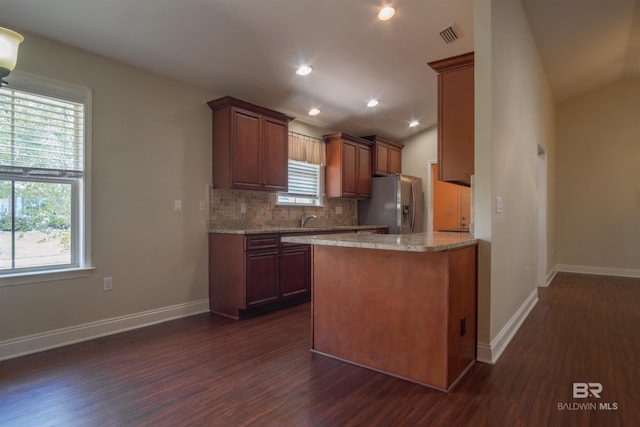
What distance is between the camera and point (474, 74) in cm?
270

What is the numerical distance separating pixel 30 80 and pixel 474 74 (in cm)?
333

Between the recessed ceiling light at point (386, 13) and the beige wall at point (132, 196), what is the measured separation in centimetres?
199

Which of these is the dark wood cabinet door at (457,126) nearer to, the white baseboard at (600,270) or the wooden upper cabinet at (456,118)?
the wooden upper cabinet at (456,118)

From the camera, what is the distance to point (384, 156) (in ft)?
20.5

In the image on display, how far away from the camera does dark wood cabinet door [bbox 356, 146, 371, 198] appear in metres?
5.74

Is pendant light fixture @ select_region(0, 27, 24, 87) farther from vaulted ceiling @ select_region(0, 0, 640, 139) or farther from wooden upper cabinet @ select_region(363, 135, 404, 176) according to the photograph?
wooden upper cabinet @ select_region(363, 135, 404, 176)

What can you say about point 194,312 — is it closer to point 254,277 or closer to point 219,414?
point 254,277

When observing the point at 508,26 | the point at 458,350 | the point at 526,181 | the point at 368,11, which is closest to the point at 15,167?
the point at 368,11

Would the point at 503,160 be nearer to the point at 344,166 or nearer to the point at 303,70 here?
the point at 303,70

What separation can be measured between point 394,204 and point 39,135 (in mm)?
4550

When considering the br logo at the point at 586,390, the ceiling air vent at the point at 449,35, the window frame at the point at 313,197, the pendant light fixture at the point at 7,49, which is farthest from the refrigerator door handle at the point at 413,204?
the pendant light fixture at the point at 7,49

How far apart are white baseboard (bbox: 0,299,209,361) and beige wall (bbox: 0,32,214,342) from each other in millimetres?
45

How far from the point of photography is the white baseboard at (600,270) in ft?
20.5

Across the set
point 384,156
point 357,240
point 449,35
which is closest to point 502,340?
point 357,240
